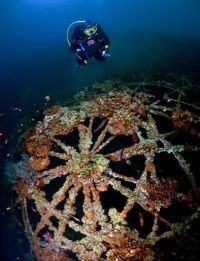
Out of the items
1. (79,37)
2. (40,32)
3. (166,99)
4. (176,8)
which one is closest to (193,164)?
(166,99)

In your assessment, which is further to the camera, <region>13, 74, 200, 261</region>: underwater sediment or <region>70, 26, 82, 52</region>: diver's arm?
<region>70, 26, 82, 52</region>: diver's arm

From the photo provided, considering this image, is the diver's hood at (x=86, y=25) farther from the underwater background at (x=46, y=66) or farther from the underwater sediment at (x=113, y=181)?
the underwater background at (x=46, y=66)

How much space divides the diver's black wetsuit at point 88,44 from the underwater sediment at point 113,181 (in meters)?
1.95

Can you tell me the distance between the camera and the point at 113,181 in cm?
504

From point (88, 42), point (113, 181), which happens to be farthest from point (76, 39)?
point (113, 181)

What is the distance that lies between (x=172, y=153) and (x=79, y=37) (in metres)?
4.04

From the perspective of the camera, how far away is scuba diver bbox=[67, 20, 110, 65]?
25.1 feet

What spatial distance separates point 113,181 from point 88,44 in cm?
393

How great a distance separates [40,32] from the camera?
34.6m

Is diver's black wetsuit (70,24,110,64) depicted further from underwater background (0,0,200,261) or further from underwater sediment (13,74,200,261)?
underwater background (0,0,200,261)

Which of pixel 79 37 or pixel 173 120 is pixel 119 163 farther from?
pixel 79 37

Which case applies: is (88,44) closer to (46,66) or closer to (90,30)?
(90,30)

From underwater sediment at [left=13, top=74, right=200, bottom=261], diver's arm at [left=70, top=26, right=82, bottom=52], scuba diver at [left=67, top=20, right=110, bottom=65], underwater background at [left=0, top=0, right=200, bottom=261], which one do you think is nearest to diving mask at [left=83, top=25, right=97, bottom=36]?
scuba diver at [left=67, top=20, right=110, bottom=65]

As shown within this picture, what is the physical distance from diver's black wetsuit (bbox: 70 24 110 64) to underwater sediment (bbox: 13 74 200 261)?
6.39ft
